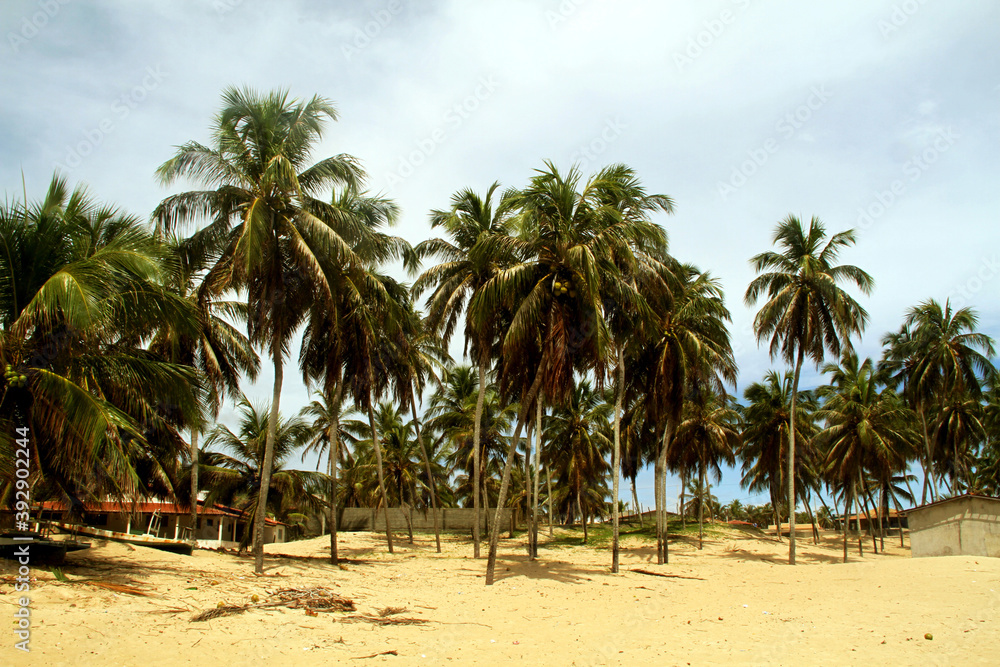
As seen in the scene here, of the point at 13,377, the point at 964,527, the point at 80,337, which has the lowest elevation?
the point at 964,527

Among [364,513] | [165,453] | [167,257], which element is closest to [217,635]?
[167,257]

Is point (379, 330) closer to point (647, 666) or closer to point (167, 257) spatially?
point (167, 257)

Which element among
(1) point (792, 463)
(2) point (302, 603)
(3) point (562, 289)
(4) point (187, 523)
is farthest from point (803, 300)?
(4) point (187, 523)

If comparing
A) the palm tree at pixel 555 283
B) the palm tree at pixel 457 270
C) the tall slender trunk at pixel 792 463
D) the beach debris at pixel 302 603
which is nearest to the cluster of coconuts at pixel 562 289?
the palm tree at pixel 555 283

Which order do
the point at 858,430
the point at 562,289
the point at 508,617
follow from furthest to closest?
1. the point at 858,430
2. the point at 562,289
3. the point at 508,617

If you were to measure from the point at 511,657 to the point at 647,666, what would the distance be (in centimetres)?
168

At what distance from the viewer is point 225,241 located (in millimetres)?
16750

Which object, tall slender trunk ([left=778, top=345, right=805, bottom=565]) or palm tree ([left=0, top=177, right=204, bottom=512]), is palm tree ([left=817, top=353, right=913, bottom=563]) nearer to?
tall slender trunk ([left=778, top=345, right=805, bottom=565])

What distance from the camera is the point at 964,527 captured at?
73.2 ft

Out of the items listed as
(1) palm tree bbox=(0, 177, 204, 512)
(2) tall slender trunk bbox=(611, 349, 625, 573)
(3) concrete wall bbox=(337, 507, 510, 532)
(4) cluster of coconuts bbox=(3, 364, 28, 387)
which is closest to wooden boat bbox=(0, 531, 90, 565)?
(1) palm tree bbox=(0, 177, 204, 512)

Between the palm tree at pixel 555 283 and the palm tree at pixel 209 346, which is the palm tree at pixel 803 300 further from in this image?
the palm tree at pixel 209 346

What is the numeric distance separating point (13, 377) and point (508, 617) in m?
8.29

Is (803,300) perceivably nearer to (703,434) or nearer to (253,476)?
(703,434)

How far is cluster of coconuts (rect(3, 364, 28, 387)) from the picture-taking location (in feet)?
28.4
